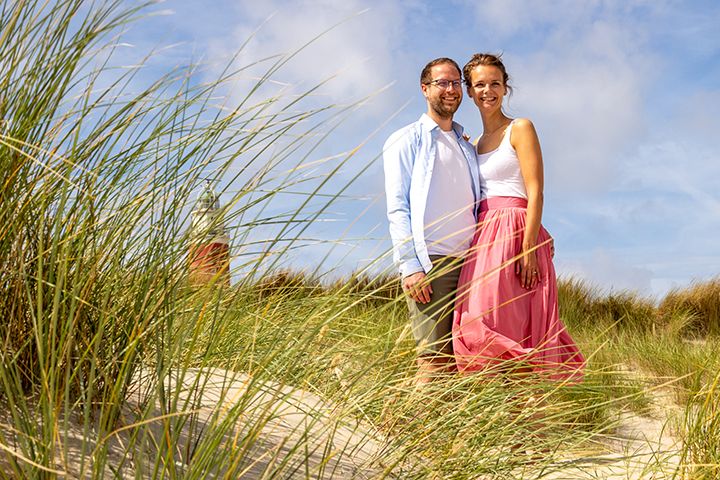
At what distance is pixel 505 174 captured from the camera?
314 centimetres

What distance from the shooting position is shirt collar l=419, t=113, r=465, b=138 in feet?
10.6

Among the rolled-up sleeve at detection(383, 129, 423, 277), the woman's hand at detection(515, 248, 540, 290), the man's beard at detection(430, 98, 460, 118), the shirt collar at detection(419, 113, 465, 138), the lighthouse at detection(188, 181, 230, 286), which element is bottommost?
the lighthouse at detection(188, 181, 230, 286)

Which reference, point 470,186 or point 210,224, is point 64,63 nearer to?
point 210,224

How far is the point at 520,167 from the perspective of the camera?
312cm

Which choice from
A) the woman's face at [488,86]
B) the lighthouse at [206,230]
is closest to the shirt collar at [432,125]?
the woman's face at [488,86]

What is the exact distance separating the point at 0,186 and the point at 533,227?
2102 mm

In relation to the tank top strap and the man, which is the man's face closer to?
the man

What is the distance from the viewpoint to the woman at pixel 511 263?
302 cm

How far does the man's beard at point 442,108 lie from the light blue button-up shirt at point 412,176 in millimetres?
50

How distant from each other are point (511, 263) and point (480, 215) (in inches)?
10.4

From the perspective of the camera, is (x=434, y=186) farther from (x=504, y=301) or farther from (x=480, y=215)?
(x=504, y=301)

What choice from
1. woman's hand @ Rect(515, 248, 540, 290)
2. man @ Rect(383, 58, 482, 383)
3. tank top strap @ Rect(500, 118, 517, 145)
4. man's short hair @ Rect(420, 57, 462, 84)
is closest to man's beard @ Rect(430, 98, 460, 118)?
man @ Rect(383, 58, 482, 383)

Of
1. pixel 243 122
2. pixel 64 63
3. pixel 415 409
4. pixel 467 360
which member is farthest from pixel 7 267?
pixel 467 360

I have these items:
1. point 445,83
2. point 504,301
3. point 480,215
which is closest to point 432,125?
point 445,83
